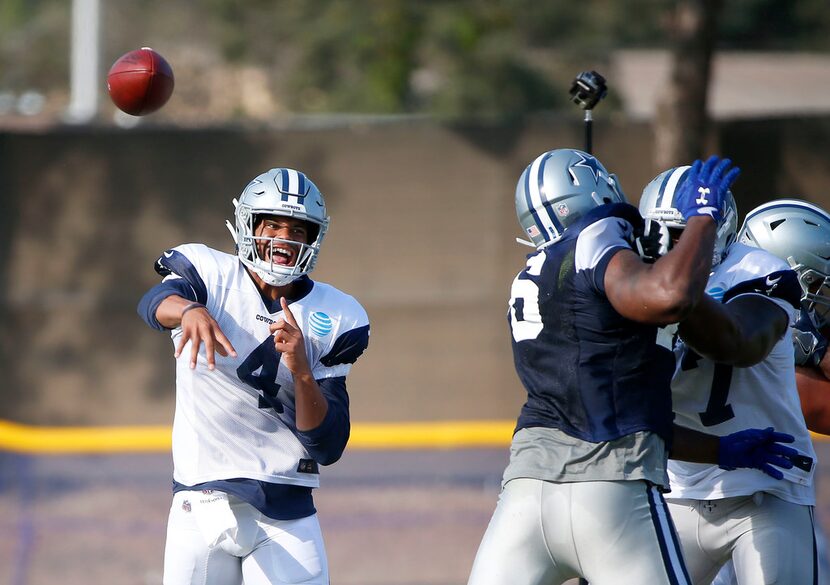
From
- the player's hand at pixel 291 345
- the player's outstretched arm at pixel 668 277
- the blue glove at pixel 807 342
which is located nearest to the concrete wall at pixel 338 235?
the blue glove at pixel 807 342

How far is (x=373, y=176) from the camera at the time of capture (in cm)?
959

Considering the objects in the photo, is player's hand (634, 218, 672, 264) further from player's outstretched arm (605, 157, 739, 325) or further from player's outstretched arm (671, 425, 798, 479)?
player's outstretched arm (671, 425, 798, 479)

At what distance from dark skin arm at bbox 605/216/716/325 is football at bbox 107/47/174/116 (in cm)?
220

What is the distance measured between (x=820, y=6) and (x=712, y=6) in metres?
15.2

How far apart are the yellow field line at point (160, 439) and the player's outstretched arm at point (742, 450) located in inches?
137

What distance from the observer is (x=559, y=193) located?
137 inches

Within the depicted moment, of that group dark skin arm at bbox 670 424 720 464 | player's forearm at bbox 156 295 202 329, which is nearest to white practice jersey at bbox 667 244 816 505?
dark skin arm at bbox 670 424 720 464

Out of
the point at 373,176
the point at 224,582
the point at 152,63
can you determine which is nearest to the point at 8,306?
the point at 373,176

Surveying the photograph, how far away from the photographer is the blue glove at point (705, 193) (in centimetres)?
332

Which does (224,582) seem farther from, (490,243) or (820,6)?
(820,6)

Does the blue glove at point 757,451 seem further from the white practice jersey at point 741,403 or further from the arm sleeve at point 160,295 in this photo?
the arm sleeve at point 160,295

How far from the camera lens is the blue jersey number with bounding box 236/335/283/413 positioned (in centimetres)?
379

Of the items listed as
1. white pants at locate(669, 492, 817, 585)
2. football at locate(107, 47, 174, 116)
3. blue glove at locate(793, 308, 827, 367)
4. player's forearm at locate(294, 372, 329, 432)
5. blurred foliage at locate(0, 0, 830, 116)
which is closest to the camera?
player's forearm at locate(294, 372, 329, 432)

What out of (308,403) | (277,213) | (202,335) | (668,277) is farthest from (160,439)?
(668,277)
